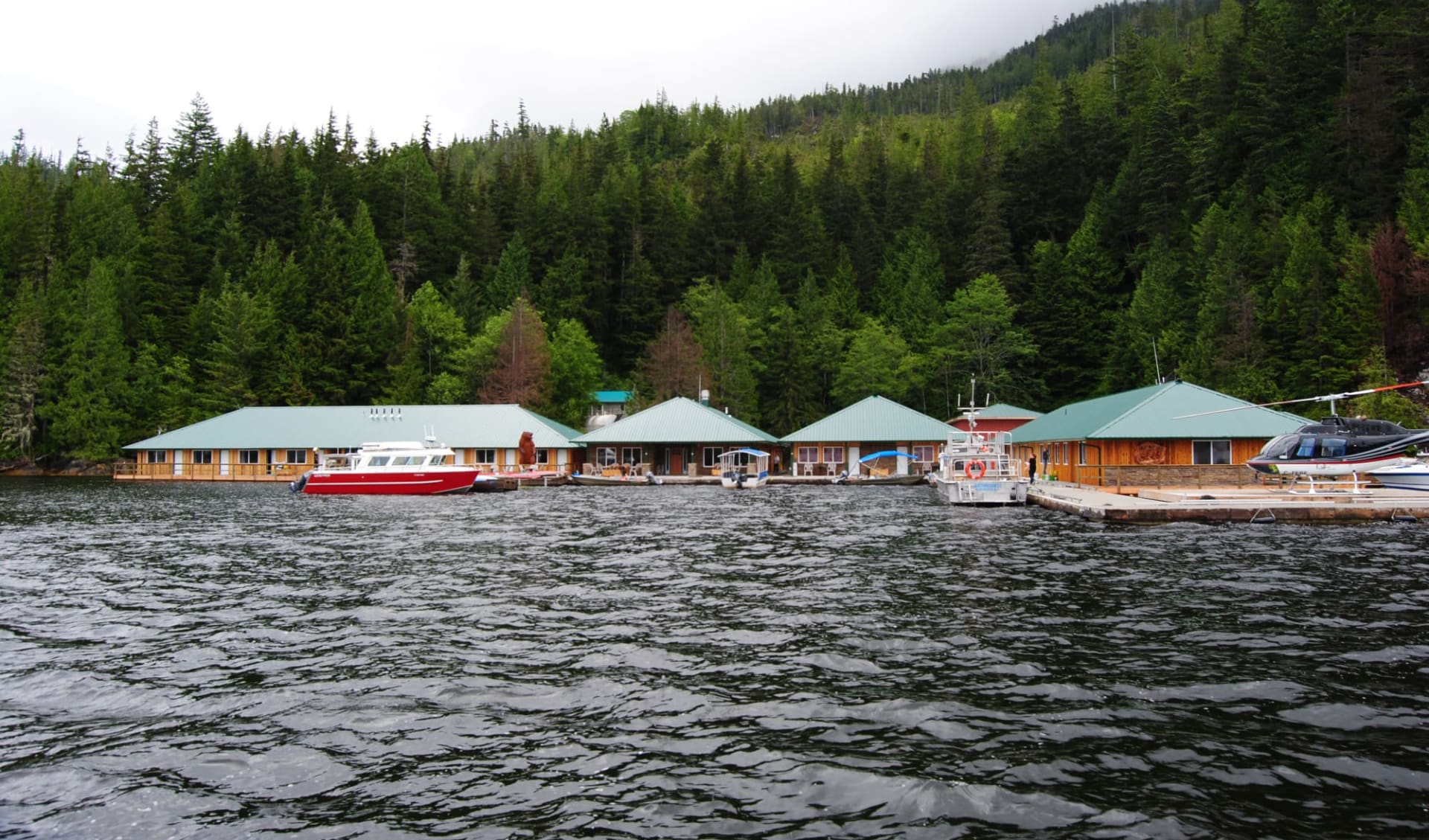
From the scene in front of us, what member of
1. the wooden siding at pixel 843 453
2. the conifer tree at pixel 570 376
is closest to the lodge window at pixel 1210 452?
the wooden siding at pixel 843 453

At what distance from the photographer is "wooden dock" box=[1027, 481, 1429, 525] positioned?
24656 millimetres

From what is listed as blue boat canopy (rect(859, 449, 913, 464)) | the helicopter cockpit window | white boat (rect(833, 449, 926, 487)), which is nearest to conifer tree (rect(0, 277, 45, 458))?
white boat (rect(833, 449, 926, 487))

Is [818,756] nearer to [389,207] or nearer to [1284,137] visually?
[1284,137]

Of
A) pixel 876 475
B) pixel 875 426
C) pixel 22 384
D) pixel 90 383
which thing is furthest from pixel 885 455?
pixel 22 384

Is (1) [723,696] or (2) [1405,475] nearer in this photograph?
(1) [723,696]

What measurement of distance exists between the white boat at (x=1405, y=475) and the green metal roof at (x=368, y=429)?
4281 cm

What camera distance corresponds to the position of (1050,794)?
6.43 meters

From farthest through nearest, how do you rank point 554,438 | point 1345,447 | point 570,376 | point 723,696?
1. point 570,376
2. point 554,438
3. point 1345,447
4. point 723,696

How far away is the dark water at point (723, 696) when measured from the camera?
247 inches

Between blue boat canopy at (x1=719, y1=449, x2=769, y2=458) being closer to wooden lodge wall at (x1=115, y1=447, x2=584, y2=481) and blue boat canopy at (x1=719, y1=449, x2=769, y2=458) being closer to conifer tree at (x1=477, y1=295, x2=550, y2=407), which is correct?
wooden lodge wall at (x1=115, y1=447, x2=584, y2=481)

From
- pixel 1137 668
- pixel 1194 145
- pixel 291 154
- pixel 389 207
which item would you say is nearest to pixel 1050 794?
pixel 1137 668

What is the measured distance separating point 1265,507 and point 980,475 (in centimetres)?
1023

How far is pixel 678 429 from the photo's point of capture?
5753 cm

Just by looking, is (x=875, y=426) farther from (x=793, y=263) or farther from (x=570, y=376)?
(x=793, y=263)
